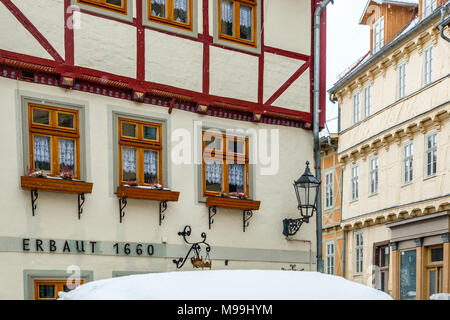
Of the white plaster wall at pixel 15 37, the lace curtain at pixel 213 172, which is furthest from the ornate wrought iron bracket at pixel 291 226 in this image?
the white plaster wall at pixel 15 37

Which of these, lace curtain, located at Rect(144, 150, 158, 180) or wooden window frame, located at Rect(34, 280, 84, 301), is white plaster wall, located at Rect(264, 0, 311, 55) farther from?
wooden window frame, located at Rect(34, 280, 84, 301)

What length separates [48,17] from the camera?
9742 millimetres

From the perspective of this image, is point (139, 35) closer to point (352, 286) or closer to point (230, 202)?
point (230, 202)

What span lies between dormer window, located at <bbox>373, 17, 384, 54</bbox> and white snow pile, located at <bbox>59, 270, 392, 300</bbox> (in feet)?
62.2

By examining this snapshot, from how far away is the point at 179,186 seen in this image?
1084 cm

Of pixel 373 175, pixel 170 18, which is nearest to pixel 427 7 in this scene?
pixel 373 175

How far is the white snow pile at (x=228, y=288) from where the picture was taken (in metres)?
5.08

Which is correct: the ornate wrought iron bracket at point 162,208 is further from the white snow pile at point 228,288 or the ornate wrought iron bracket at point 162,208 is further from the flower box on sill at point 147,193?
the white snow pile at point 228,288

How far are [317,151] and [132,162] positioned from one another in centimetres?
358

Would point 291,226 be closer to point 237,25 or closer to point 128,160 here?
point 128,160

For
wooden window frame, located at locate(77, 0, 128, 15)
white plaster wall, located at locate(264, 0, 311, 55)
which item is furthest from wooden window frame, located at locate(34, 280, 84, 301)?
white plaster wall, located at locate(264, 0, 311, 55)

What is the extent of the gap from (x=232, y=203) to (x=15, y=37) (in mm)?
3981

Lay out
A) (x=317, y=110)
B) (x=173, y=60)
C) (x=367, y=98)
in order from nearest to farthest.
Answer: (x=173, y=60) < (x=317, y=110) < (x=367, y=98)

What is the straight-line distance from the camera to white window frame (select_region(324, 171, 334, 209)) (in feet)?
87.9
